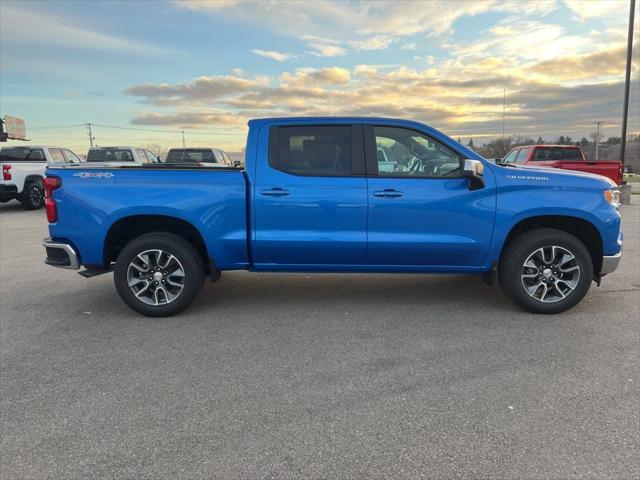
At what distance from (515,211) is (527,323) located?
3.61ft

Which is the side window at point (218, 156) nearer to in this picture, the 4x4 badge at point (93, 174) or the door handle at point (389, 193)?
the 4x4 badge at point (93, 174)

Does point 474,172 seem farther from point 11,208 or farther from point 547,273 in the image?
point 11,208

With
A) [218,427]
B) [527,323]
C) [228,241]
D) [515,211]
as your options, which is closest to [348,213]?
[228,241]

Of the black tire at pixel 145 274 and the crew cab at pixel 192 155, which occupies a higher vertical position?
the crew cab at pixel 192 155

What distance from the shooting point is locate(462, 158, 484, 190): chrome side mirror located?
14.4ft

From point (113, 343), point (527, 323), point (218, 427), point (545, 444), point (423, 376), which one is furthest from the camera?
point (527, 323)

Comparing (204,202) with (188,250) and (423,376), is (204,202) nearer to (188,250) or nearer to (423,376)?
(188,250)

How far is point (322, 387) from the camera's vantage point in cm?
332

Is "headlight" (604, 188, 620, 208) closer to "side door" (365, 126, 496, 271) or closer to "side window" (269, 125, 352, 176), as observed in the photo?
"side door" (365, 126, 496, 271)

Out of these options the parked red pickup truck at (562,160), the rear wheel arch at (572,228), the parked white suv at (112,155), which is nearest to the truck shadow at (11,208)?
the parked white suv at (112,155)

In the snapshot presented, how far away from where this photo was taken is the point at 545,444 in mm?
2660

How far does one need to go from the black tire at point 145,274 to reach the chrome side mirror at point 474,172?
280 centimetres

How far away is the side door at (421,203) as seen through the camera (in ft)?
15.2

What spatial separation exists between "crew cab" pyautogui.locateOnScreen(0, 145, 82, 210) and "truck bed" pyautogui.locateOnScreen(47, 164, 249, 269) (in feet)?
39.6
